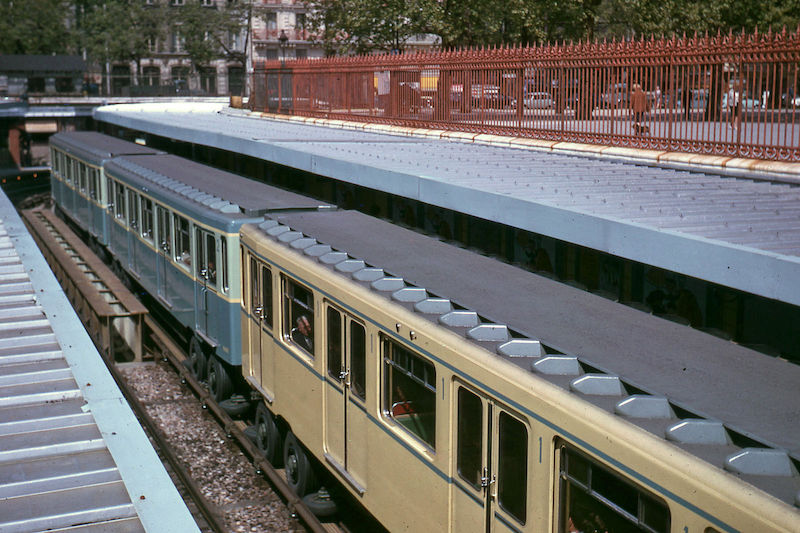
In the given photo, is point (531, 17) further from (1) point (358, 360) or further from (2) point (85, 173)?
(1) point (358, 360)

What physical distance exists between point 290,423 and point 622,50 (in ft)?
20.9

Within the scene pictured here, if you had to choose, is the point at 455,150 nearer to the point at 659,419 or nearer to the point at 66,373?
the point at 66,373

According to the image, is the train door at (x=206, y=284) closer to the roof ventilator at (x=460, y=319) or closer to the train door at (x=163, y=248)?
the train door at (x=163, y=248)

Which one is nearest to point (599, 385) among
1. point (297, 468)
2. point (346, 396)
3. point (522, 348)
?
point (522, 348)

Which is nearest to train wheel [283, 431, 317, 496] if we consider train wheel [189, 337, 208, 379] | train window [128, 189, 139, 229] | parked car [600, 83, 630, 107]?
train wheel [189, 337, 208, 379]

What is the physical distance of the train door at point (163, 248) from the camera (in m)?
13.8

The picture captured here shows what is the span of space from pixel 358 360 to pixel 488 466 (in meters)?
2.09

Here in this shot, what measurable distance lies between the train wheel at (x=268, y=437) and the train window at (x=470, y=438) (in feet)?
15.4

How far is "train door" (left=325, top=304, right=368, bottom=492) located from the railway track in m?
1.58

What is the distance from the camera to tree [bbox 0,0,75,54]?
226 ft

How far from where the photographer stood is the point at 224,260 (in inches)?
434

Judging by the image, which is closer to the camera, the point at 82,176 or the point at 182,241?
the point at 182,241

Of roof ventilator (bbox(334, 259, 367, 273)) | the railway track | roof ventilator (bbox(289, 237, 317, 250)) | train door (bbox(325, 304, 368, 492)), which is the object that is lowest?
the railway track

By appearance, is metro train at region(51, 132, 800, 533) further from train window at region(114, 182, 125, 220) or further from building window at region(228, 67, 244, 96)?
building window at region(228, 67, 244, 96)
